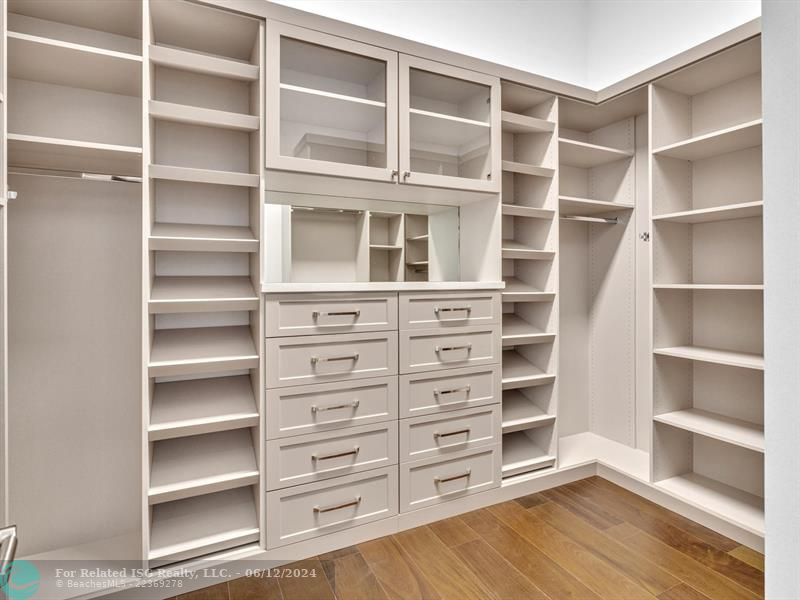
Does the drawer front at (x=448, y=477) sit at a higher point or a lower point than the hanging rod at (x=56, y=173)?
lower

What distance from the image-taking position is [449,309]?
224 cm

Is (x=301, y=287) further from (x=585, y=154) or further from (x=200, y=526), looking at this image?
(x=585, y=154)

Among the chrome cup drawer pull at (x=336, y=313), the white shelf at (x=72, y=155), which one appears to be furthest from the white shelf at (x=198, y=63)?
the chrome cup drawer pull at (x=336, y=313)

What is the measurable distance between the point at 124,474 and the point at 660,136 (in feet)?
10.2

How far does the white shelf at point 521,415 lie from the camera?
2461 mm

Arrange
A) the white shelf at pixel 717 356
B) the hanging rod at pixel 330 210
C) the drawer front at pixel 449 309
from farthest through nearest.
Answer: the hanging rod at pixel 330 210 < the drawer front at pixel 449 309 < the white shelf at pixel 717 356

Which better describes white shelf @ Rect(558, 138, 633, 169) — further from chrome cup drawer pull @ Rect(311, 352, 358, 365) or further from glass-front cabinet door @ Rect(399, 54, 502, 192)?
chrome cup drawer pull @ Rect(311, 352, 358, 365)

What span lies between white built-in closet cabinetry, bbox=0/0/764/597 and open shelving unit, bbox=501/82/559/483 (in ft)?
0.06

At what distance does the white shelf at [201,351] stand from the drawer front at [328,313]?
174mm

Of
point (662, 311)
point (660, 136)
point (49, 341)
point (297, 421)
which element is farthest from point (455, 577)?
point (660, 136)

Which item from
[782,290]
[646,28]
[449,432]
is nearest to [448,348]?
[449,432]

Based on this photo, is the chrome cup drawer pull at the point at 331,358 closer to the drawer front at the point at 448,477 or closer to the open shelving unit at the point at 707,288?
the drawer front at the point at 448,477

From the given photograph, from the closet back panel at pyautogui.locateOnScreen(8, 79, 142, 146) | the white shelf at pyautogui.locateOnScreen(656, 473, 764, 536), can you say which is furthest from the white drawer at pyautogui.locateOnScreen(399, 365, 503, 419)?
the closet back panel at pyautogui.locateOnScreen(8, 79, 142, 146)

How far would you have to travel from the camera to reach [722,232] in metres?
2.38
